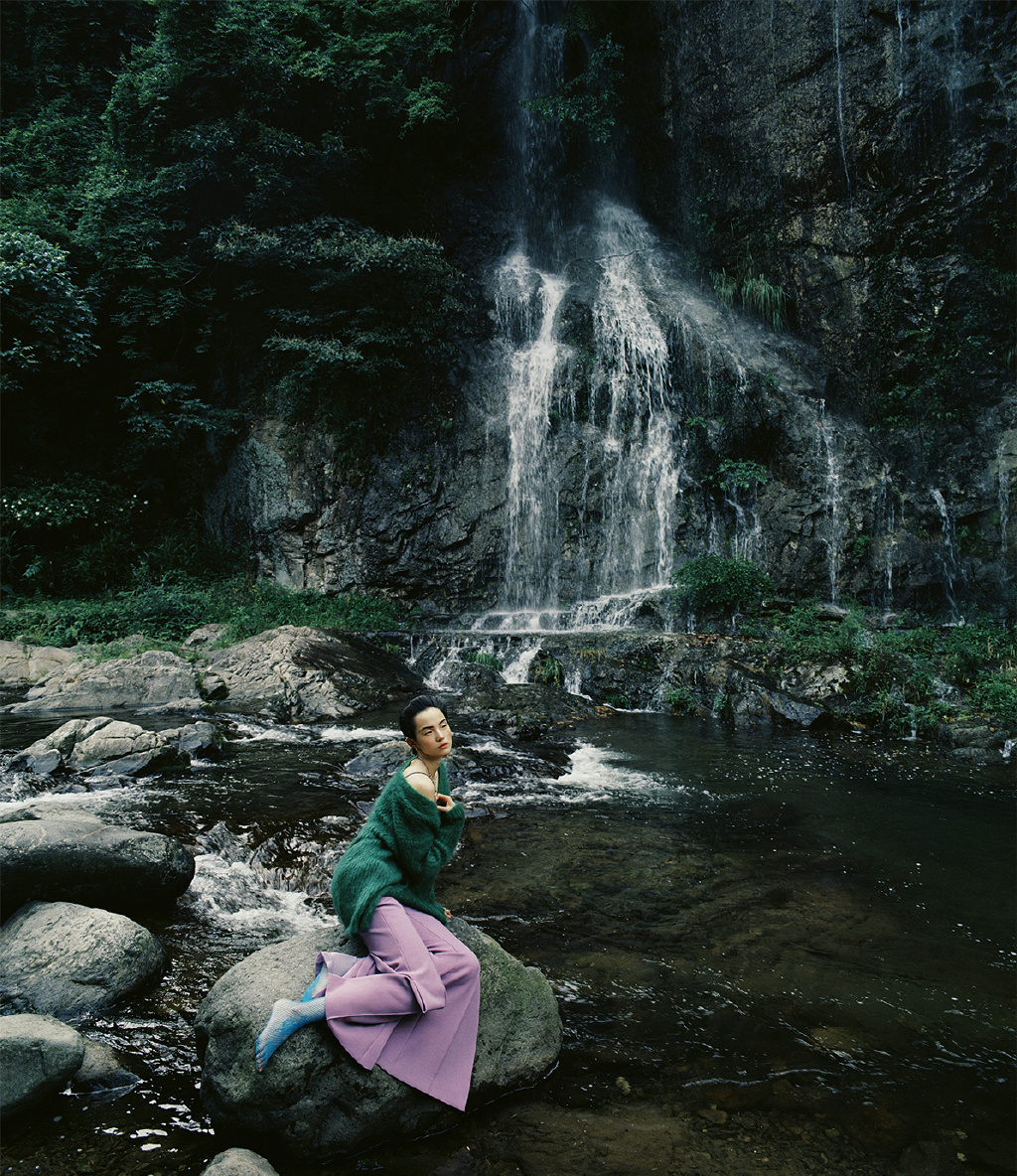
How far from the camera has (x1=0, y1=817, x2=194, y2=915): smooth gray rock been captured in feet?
12.2

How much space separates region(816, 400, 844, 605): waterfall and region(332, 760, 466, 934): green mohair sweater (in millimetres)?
13033

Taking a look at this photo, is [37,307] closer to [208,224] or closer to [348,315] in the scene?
[208,224]

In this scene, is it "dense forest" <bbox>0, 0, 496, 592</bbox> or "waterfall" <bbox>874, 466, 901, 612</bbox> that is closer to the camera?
"waterfall" <bbox>874, 466, 901, 612</bbox>

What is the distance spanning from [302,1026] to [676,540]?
43.1ft

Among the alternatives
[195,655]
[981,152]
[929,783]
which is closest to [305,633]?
[195,655]

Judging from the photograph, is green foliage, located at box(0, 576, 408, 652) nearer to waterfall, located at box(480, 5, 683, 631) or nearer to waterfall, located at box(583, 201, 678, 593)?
waterfall, located at box(480, 5, 683, 631)

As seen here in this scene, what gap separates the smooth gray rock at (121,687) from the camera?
9961 millimetres

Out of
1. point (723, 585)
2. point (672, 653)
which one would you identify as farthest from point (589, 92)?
point (672, 653)

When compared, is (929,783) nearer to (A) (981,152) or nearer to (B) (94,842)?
(B) (94,842)

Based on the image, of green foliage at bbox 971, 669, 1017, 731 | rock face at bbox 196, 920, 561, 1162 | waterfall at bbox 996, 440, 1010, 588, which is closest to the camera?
rock face at bbox 196, 920, 561, 1162

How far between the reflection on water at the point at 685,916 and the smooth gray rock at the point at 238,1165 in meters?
0.25

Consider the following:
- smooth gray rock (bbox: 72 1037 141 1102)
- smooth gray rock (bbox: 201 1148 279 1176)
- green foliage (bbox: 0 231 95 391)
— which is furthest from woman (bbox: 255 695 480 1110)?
green foliage (bbox: 0 231 95 391)

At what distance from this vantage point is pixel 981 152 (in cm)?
1415

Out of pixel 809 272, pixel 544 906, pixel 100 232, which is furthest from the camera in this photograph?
pixel 809 272
